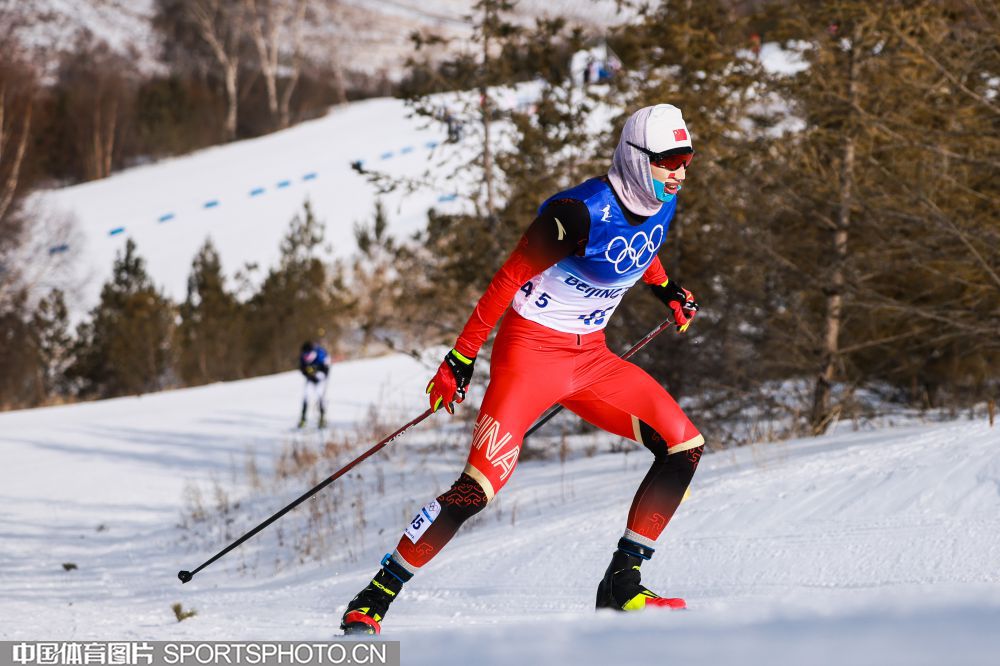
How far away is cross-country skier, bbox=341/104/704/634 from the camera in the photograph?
157 inches

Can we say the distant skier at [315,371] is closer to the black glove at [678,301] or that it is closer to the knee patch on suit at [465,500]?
the black glove at [678,301]

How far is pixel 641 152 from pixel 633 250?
0.39 metres

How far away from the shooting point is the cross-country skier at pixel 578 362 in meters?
4.00

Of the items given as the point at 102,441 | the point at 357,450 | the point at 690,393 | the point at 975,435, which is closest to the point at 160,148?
the point at 102,441

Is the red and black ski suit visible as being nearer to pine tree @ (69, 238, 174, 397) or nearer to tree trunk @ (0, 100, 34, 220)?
pine tree @ (69, 238, 174, 397)

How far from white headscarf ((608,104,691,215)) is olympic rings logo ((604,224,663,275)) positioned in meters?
0.12

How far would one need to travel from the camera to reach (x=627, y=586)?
4070mm

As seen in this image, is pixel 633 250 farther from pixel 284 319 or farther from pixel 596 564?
pixel 284 319

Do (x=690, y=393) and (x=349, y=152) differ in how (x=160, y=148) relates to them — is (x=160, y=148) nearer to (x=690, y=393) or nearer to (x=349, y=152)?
(x=349, y=152)

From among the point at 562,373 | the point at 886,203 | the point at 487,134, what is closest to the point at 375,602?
the point at 562,373

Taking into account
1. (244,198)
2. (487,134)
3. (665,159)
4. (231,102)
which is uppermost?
(665,159)

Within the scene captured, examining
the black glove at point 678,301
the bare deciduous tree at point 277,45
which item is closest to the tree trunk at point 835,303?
the black glove at point 678,301

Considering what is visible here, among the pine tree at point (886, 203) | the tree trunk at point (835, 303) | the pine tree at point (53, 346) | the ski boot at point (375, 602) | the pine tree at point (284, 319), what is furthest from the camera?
the pine tree at point (284, 319)

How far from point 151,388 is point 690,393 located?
15.6 m
